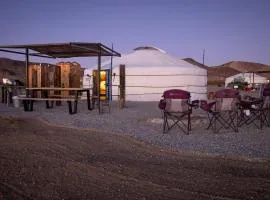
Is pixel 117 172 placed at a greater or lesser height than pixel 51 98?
lesser

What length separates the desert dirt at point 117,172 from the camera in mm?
2887

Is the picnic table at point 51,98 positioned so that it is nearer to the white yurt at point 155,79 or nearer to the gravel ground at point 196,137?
the gravel ground at point 196,137

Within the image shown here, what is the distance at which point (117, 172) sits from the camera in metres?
3.50

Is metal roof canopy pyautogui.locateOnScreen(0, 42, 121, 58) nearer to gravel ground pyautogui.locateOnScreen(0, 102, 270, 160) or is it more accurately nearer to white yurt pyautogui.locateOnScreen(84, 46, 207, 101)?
gravel ground pyautogui.locateOnScreen(0, 102, 270, 160)

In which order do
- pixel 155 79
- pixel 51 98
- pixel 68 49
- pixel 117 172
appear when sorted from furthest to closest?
1. pixel 155 79
2. pixel 51 98
3. pixel 68 49
4. pixel 117 172

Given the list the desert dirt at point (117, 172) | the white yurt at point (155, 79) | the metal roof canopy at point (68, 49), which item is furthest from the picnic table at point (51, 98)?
the desert dirt at point (117, 172)

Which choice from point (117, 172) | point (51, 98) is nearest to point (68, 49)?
point (51, 98)

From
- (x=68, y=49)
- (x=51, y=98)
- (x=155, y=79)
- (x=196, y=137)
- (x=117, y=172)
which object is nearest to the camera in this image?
(x=117, y=172)

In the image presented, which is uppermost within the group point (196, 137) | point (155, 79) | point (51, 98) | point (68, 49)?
point (68, 49)

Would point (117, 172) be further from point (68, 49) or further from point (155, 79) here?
point (155, 79)

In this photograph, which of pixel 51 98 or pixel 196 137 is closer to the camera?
pixel 196 137

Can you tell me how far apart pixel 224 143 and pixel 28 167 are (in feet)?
9.26

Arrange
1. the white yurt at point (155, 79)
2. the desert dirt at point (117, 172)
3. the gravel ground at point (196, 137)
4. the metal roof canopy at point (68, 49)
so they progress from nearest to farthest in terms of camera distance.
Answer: the desert dirt at point (117, 172) < the gravel ground at point (196, 137) < the metal roof canopy at point (68, 49) < the white yurt at point (155, 79)

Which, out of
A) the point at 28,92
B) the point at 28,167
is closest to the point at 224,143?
the point at 28,167
